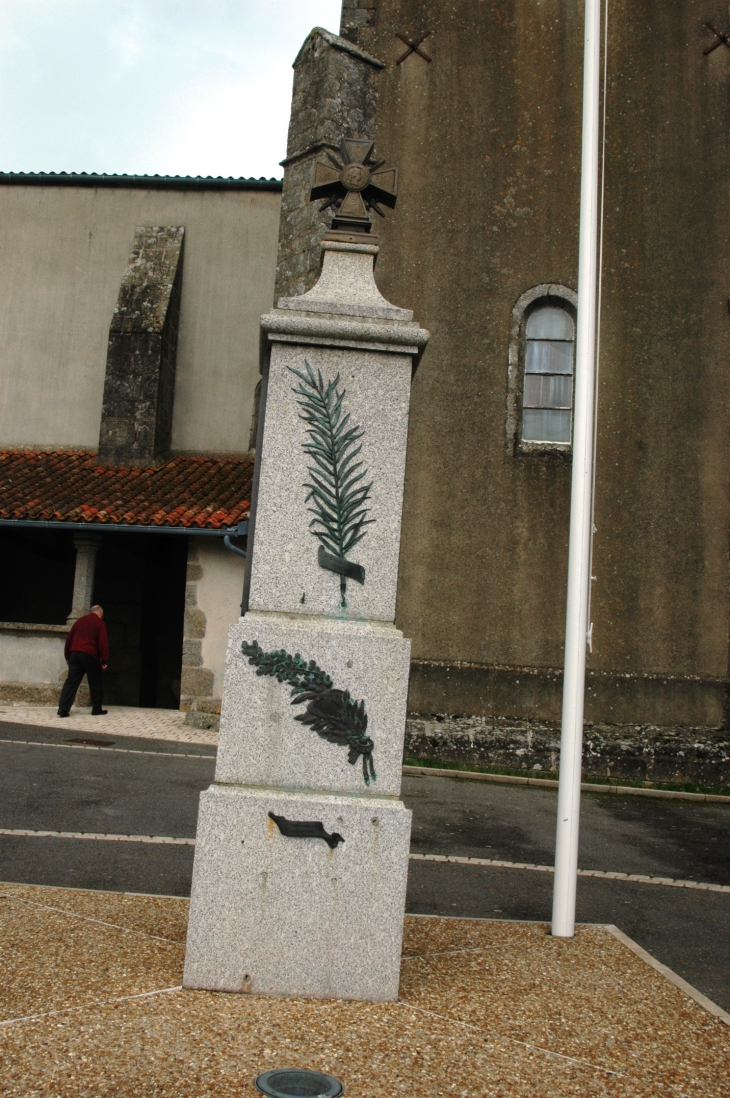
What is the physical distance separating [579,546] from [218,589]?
914 centimetres

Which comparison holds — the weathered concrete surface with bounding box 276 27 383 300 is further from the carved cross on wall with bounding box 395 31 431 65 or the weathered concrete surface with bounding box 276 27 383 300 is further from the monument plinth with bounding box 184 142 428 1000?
the monument plinth with bounding box 184 142 428 1000

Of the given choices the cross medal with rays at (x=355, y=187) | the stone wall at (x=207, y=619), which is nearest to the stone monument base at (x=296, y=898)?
the cross medal with rays at (x=355, y=187)

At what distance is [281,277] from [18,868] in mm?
9357

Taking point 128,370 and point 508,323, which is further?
point 128,370

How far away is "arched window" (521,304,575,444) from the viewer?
12039 mm

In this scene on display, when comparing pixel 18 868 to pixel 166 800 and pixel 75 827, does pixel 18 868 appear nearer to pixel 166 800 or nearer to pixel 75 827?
pixel 75 827

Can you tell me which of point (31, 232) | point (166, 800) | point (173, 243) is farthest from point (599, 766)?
point (31, 232)

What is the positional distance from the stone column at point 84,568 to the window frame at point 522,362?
6457mm

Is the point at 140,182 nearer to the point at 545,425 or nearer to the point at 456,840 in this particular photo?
the point at 545,425

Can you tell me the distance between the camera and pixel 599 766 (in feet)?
36.6

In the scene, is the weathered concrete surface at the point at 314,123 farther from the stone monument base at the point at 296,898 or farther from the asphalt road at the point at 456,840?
the stone monument base at the point at 296,898

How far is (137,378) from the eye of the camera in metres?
15.9

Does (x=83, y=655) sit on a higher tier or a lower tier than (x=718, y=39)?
lower

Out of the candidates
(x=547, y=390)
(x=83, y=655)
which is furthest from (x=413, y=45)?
(x=83, y=655)
